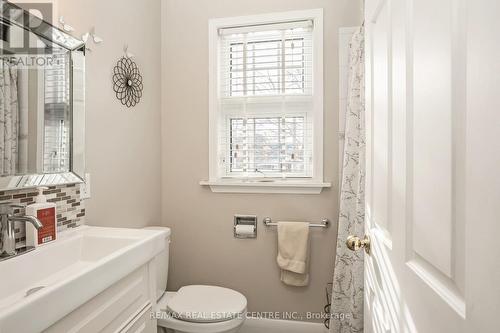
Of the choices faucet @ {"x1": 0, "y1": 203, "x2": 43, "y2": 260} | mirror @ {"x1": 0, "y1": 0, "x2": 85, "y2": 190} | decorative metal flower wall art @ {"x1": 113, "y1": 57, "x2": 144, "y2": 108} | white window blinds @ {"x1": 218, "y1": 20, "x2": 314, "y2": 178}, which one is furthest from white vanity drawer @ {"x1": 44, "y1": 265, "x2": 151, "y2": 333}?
white window blinds @ {"x1": 218, "y1": 20, "x2": 314, "y2": 178}

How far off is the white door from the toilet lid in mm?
886

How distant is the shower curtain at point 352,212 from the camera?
61.3 inches

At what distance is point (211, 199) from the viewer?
211cm

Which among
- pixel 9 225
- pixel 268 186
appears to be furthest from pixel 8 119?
pixel 268 186

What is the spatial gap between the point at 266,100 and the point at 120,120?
96 centimetres

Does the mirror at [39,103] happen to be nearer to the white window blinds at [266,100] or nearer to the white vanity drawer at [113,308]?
the white vanity drawer at [113,308]

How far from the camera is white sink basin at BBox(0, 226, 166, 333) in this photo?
0.64 m

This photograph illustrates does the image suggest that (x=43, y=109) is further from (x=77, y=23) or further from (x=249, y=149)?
(x=249, y=149)

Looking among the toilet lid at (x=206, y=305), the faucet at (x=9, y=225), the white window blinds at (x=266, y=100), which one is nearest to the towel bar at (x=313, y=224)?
the white window blinds at (x=266, y=100)

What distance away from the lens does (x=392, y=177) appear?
0.73 metres

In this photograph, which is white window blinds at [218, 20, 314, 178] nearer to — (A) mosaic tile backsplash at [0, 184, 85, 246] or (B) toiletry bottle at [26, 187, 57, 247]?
(A) mosaic tile backsplash at [0, 184, 85, 246]

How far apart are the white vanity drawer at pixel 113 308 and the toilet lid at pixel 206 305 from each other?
0.37m

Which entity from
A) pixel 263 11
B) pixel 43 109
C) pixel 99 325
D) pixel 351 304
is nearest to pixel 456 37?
pixel 99 325

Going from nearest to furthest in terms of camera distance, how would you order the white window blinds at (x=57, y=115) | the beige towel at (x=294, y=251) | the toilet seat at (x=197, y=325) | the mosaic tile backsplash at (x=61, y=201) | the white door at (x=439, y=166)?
the white door at (x=439, y=166), the mosaic tile backsplash at (x=61, y=201), the white window blinds at (x=57, y=115), the toilet seat at (x=197, y=325), the beige towel at (x=294, y=251)
